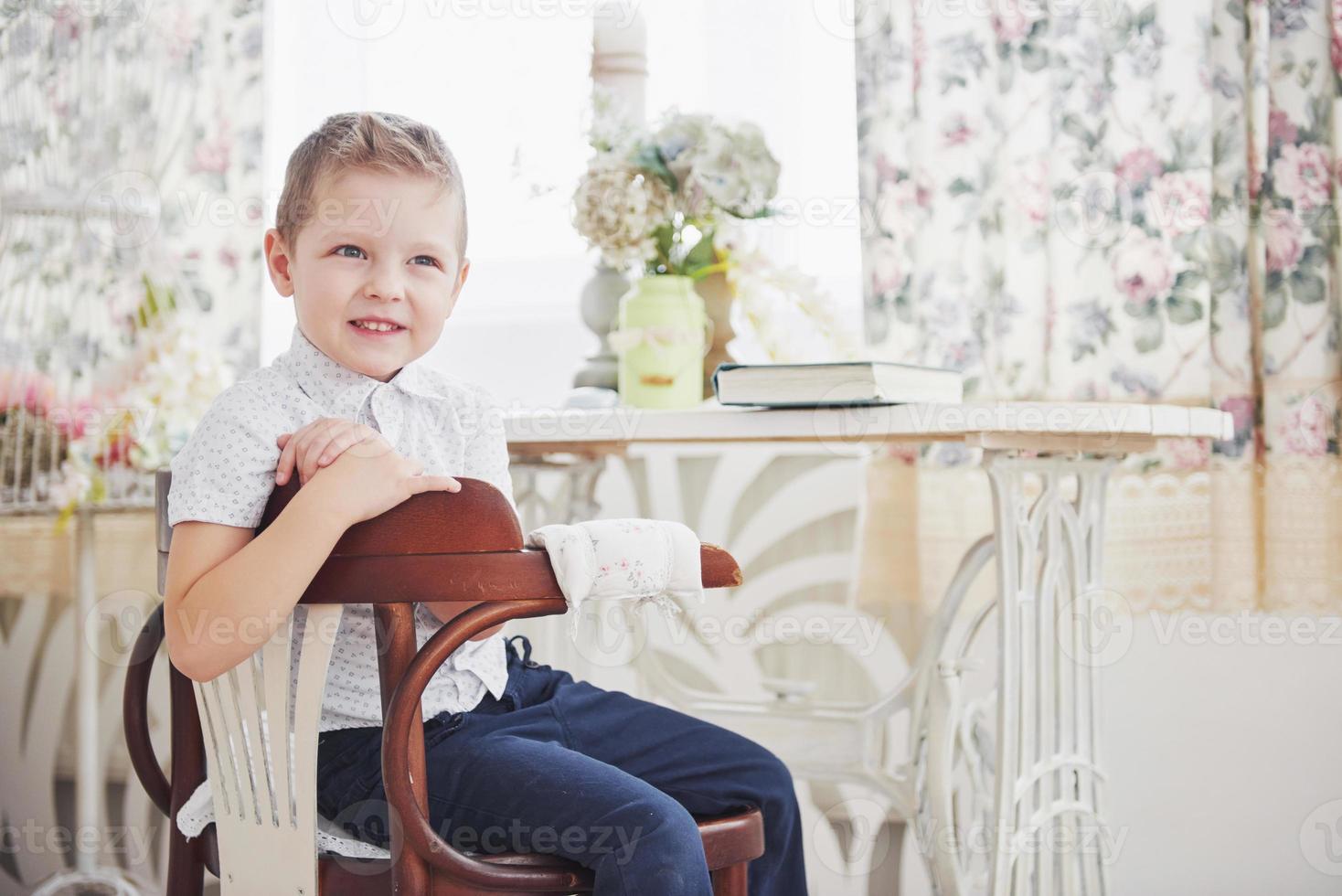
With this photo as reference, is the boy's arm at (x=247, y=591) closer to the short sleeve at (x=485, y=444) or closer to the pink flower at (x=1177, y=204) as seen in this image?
the short sleeve at (x=485, y=444)

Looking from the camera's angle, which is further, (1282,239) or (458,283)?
(1282,239)

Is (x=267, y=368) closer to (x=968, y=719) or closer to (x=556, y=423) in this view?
(x=556, y=423)

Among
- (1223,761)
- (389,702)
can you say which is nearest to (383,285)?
(389,702)

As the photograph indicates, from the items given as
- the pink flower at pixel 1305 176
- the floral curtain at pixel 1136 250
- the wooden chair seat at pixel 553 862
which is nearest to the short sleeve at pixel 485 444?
the wooden chair seat at pixel 553 862

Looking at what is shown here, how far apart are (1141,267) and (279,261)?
122 cm

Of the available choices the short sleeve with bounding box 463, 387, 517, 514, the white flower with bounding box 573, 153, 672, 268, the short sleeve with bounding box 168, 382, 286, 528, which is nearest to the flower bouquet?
the white flower with bounding box 573, 153, 672, 268

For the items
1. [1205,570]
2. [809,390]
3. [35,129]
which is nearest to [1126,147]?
[1205,570]

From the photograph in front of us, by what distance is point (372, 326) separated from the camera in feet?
3.16

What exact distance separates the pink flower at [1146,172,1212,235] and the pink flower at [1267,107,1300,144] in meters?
0.12

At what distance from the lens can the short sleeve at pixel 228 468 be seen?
32.3 inches

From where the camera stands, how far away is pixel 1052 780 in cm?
142

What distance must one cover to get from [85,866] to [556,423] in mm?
1079

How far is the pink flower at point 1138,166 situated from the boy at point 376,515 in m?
1.07

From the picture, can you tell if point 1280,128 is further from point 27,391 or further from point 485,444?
point 27,391
